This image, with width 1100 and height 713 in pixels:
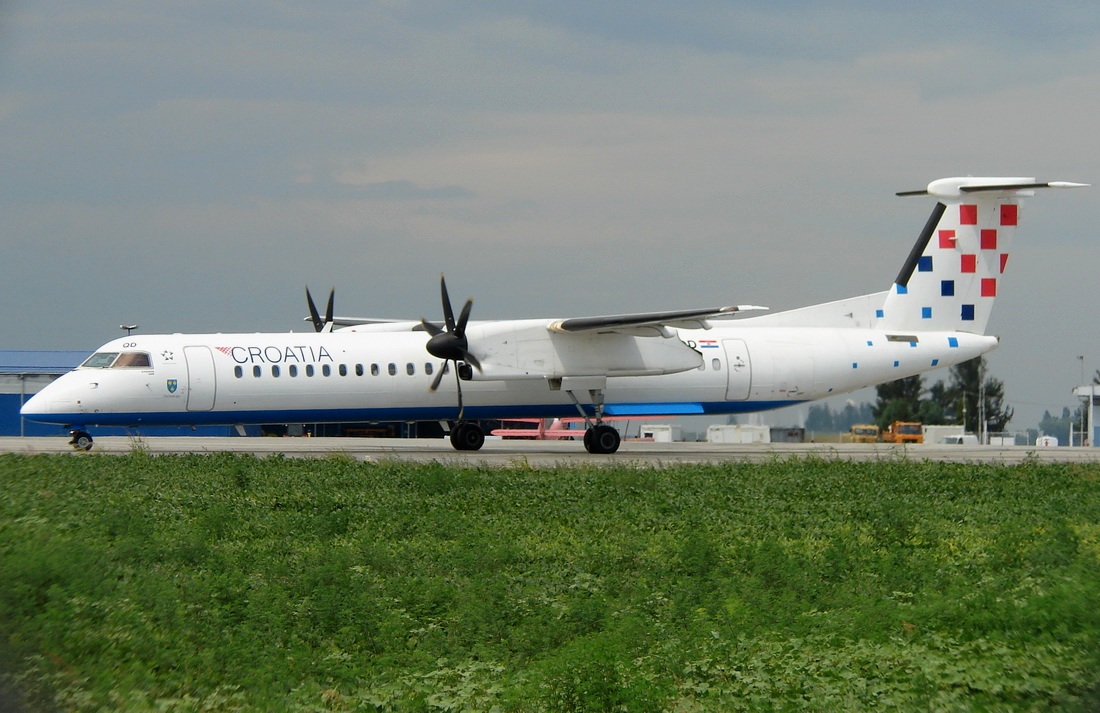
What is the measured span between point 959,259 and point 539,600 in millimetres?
25568

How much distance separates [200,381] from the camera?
2603 cm

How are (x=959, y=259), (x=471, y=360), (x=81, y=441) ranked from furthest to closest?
(x=959, y=259), (x=471, y=360), (x=81, y=441)

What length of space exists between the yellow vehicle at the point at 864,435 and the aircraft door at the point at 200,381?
2999cm

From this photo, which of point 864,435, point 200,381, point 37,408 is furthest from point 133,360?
point 864,435

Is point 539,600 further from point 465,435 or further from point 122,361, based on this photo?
point 465,435

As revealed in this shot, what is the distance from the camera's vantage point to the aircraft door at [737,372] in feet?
98.5

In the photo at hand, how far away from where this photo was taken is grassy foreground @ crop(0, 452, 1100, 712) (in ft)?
24.8

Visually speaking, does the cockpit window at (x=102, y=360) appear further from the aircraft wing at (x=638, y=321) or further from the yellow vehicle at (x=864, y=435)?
the yellow vehicle at (x=864, y=435)

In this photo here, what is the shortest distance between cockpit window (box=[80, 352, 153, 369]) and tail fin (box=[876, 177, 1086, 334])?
65.1ft

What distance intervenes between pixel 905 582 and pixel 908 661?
3160mm

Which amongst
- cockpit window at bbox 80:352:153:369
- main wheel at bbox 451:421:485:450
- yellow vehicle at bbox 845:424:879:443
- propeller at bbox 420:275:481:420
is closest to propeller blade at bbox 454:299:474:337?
propeller at bbox 420:275:481:420

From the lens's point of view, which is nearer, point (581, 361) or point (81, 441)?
point (81, 441)

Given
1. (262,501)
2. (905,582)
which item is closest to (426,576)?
(905,582)

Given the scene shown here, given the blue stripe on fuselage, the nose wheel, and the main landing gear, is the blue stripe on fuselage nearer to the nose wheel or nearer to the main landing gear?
the main landing gear
